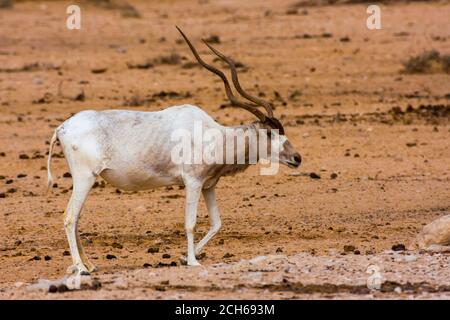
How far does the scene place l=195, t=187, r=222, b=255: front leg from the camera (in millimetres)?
11328

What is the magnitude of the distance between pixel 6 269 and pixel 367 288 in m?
3.74

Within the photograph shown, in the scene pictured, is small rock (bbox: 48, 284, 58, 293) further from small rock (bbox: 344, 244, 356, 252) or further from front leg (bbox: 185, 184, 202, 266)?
small rock (bbox: 344, 244, 356, 252)

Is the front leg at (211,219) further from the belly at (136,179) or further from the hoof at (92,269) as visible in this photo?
the hoof at (92,269)

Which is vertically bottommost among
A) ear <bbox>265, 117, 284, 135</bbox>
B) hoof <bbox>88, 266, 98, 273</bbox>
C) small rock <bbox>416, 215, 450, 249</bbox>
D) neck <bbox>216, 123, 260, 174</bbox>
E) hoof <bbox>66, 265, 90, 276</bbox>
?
hoof <bbox>88, 266, 98, 273</bbox>

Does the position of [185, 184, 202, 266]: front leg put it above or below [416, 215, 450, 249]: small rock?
above

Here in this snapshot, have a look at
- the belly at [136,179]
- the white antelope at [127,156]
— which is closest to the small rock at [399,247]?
the white antelope at [127,156]

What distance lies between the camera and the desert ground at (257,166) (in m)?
10.1

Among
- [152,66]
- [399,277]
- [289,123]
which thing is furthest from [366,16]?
[399,277]

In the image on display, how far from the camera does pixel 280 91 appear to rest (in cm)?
2159

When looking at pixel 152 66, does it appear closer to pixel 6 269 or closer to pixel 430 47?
pixel 430 47

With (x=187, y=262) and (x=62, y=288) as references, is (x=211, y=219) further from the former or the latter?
(x=62, y=288)

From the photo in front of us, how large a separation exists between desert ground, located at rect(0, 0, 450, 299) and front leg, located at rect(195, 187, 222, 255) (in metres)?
0.24

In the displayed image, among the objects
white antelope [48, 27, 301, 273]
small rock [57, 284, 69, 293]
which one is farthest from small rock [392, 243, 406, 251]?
small rock [57, 284, 69, 293]

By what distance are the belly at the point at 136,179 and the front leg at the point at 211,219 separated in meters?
0.42
